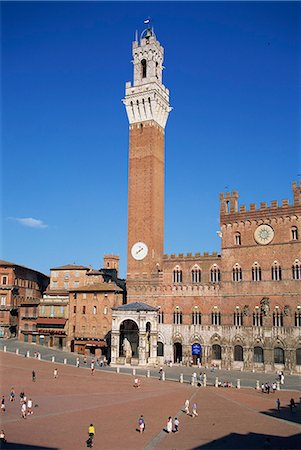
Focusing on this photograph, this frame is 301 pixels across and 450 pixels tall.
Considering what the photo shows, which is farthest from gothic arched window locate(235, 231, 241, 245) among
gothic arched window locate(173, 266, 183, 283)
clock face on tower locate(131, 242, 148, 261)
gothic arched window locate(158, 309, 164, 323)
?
gothic arched window locate(158, 309, 164, 323)

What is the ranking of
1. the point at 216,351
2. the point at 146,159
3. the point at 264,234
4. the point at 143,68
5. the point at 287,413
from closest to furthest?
the point at 287,413 < the point at 264,234 < the point at 216,351 < the point at 146,159 < the point at 143,68

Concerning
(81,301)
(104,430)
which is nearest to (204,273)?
(81,301)

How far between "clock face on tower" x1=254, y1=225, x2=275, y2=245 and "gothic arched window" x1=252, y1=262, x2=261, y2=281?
9.26 ft

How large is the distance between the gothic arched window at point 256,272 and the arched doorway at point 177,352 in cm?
1332

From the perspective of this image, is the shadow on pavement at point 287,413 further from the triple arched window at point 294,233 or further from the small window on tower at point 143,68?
the small window on tower at point 143,68

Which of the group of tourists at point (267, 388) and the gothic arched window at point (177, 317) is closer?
the group of tourists at point (267, 388)

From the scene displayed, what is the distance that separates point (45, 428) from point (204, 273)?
125ft

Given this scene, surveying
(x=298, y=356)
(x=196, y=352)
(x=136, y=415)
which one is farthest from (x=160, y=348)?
(x=136, y=415)

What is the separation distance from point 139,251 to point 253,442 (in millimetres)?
42234

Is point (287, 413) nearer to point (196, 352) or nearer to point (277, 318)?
point (277, 318)

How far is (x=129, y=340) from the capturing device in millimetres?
64375

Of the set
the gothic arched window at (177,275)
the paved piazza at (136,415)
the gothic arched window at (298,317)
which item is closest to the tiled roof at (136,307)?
the gothic arched window at (177,275)

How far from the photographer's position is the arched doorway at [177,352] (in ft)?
212

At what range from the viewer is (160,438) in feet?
93.9
